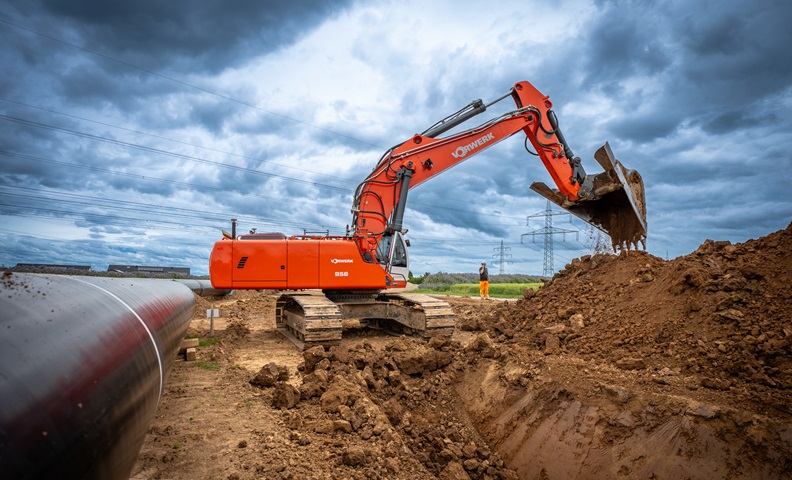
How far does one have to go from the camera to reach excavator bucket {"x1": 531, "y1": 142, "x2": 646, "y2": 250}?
10.4 metres

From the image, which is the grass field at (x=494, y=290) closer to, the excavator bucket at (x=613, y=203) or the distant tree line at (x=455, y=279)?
the distant tree line at (x=455, y=279)

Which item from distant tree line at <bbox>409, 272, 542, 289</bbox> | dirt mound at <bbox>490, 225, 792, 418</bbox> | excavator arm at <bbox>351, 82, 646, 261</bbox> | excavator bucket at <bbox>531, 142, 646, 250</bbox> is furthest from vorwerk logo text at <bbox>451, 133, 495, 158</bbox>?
distant tree line at <bbox>409, 272, 542, 289</bbox>

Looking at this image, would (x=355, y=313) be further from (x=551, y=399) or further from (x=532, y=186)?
(x=551, y=399)

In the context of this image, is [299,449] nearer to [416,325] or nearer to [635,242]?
[416,325]

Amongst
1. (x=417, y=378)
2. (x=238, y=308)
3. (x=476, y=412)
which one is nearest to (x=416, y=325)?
(x=417, y=378)

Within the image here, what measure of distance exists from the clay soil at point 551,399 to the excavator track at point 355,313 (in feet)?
4.23

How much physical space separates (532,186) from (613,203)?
6.05 feet

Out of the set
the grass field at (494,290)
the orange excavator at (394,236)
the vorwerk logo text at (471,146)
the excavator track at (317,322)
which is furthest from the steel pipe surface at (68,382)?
the grass field at (494,290)

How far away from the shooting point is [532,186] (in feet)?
38.9

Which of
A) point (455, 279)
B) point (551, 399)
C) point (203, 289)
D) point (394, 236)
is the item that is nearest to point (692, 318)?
point (551, 399)

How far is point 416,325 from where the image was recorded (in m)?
10.3

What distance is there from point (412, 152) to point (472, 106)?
5.76 ft

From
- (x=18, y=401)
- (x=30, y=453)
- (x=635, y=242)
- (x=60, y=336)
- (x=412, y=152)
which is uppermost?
(x=412, y=152)

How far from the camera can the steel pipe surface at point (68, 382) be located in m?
1.82
